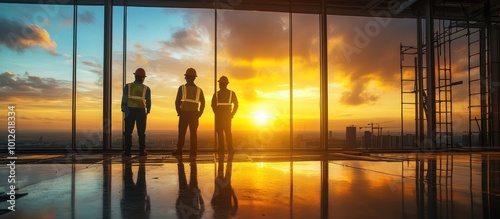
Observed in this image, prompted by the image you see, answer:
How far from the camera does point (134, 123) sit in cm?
773

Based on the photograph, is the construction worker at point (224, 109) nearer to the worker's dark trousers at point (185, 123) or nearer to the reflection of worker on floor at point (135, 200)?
the worker's dark trousers at point (185, 123)

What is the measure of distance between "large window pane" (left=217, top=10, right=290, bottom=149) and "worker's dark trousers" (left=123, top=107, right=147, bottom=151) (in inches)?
114

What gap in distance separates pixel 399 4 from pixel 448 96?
3.47 m

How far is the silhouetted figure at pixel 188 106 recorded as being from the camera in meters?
7.89

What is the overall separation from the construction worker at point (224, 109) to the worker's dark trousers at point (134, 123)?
5.56 feet

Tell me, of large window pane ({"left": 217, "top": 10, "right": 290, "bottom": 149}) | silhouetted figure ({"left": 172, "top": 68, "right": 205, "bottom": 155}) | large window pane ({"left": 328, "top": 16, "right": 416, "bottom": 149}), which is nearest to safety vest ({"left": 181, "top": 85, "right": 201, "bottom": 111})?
silhouetted figure ({"left": 172, "top": 68, "right": 205, "bottom": 155})

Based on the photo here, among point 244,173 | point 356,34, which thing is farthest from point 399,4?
point 244,173

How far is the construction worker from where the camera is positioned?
28.3 ft

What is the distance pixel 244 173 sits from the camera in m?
4.49

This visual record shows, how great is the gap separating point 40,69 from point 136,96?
12.9 ft

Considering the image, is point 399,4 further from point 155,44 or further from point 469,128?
point 155,44

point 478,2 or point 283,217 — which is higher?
point 478,2

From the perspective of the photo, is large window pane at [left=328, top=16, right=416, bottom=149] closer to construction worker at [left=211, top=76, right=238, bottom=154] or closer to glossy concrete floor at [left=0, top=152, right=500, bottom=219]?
construction worker at [left=211, top=76, right=238, bottom=154]

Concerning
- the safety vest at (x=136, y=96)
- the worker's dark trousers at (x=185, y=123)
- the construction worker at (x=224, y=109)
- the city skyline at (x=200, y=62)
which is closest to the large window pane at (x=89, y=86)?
the city skyline at (x=200, y=62)
